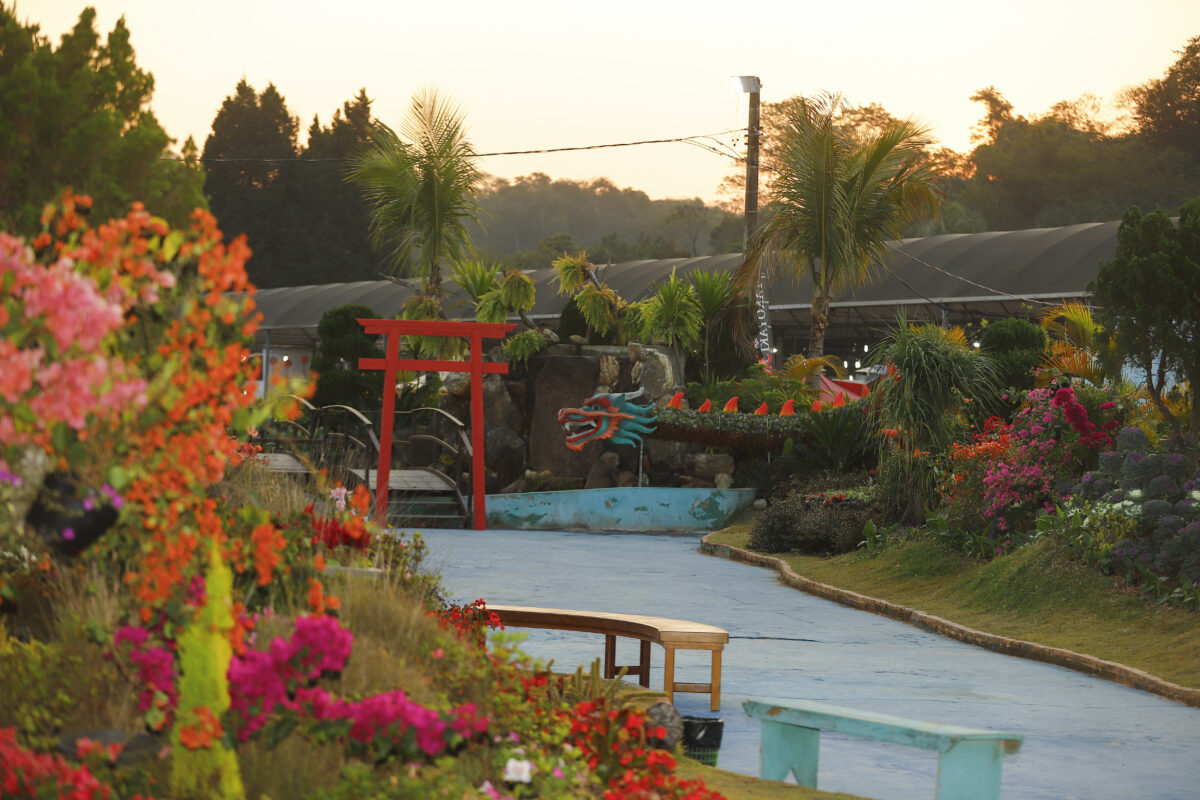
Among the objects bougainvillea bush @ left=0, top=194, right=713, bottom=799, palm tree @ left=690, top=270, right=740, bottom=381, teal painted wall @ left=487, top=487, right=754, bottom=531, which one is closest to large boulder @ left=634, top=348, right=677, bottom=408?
palm tree @ left=690, top=270, right=740, bottom=381

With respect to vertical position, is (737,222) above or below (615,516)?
above

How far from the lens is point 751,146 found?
76.9 feet

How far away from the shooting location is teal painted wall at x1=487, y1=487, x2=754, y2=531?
1950 cm

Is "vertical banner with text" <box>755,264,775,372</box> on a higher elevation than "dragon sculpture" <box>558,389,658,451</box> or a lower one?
higher

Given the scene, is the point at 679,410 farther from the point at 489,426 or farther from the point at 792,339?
the point at 792,339

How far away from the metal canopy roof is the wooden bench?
15.3 m

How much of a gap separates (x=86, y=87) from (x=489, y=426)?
55.4ft

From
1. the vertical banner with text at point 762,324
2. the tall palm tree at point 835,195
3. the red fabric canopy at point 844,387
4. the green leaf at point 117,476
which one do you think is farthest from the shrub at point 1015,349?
the green leaf at point 117,476

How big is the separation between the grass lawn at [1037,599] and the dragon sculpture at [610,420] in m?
6.04

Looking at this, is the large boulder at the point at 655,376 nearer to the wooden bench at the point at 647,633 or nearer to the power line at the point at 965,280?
the power line at the point at 965,280

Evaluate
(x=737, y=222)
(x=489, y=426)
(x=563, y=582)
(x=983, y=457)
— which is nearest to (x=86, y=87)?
(x=563, y=582)

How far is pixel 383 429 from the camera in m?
18.2

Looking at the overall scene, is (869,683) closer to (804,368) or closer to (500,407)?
(804,368)

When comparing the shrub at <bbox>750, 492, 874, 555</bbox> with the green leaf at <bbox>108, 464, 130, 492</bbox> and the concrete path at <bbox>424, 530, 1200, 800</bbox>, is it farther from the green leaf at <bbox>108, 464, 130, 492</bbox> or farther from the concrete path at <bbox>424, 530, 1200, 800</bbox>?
the green leaf at <bbox>108, 464, 130, 492</bbox>
